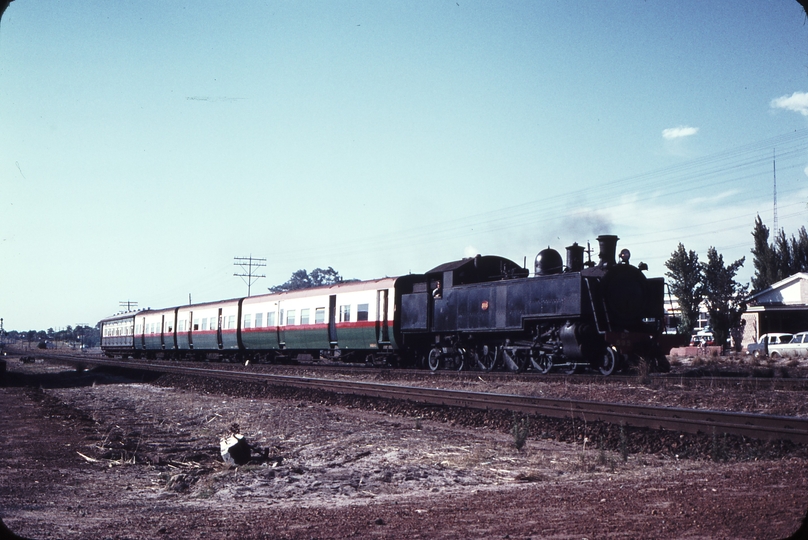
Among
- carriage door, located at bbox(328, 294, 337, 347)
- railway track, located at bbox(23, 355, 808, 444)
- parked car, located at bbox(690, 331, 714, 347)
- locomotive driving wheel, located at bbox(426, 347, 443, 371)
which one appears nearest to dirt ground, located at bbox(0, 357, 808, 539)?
railway track, located at bbox(23, 355, 808, 444)

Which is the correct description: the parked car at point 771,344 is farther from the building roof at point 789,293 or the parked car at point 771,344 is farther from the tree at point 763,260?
the tree at point 763,260

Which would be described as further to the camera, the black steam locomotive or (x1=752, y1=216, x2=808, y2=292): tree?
(x1=752, y1=216, x2=808, y2=292): tree

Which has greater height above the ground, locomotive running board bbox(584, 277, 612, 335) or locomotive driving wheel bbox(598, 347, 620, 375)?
locomotive running board bbox(584, 277, 612, 335)

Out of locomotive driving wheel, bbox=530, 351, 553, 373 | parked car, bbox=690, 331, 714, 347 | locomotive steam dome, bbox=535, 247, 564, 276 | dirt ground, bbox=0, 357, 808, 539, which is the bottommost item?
dirt ground, bbox=0, 357, 808, 539

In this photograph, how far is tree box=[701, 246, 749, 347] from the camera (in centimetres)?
4669

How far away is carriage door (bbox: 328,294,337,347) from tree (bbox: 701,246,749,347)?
Result: 92.2 ft

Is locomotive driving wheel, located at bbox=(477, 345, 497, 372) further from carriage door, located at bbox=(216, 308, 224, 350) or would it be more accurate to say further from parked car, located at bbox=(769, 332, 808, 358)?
carriage door, located at bbox=(216, 308, 224, 350)

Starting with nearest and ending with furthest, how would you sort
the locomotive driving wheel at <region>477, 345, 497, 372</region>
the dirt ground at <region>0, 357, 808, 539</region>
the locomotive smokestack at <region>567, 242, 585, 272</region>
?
the dirt ground at <region>0, 357, 808, 539</region> < the locomotive smokestack at <region>567, 242, 585, 272</region> < the locomotive driving wheel at <region>477, 345, 497, 372</region>

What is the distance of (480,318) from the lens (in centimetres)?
2206

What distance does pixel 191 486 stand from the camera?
25.3ft

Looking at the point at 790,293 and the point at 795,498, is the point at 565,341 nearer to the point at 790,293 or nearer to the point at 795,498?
the point at 795,498

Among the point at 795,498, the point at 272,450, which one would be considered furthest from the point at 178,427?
the point at 795,498

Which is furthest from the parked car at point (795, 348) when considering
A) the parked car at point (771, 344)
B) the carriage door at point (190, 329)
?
the carriage door at point (190, 329)

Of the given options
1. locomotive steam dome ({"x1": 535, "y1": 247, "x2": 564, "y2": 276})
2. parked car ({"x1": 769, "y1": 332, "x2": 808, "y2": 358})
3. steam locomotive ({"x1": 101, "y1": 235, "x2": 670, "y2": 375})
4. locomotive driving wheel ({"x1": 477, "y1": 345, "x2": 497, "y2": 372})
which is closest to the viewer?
steam locomotive ({"x1": 101, "y1": 235, "x2": 670, "y2": 375})
